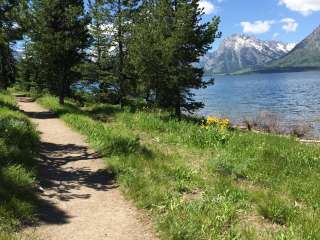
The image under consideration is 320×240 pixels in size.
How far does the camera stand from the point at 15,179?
9875 millimetres

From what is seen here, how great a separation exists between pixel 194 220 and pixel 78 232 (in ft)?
7.06

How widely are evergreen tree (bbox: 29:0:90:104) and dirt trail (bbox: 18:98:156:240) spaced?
1468cm

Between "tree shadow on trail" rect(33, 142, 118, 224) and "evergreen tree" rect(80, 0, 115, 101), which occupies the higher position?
"evergreen tree" rect(80, 0, 115, 101)

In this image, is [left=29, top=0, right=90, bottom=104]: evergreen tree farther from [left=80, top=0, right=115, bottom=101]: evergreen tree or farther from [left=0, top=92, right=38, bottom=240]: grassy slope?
[left=0, top=92, right=38, bottom=240]: grassy slope

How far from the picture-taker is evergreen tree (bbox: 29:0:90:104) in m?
28.7

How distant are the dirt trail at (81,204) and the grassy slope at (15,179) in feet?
1.12

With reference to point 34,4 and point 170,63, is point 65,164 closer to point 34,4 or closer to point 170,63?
point 170,63

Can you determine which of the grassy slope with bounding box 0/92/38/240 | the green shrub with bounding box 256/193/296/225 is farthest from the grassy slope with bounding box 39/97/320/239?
the grassy slope with bounding box 0/92/38/240

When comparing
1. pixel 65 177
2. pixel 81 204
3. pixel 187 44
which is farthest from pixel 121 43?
pixel 81 204

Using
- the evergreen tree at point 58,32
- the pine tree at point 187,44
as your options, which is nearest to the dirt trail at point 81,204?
the pine tree at point 187,44

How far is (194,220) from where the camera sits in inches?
324

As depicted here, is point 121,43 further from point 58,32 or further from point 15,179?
point 15,179

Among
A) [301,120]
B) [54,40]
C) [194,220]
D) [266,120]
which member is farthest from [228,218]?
[301,120]

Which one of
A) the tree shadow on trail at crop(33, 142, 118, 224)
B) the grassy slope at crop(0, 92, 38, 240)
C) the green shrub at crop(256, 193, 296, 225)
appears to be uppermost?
the grassy slope at crop(0, 92, 38, 240)
